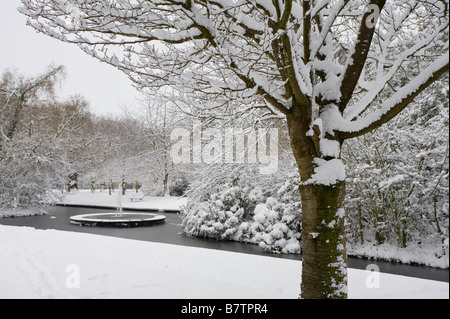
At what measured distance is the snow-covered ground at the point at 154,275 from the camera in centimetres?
358

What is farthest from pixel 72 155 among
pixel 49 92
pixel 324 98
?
pixel 324 98

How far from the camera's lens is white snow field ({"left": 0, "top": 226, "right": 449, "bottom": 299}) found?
3.57 meters

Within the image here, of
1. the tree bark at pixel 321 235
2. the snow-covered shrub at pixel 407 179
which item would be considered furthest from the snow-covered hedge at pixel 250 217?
the tree bark at pixel 321 235

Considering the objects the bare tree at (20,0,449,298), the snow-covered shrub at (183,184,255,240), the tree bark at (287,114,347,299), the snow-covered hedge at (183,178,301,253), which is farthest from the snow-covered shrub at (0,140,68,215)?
the tree bark at (287,114,347,299)

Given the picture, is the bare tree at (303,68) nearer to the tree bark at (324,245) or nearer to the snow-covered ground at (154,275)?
the tree bark at (324,245)

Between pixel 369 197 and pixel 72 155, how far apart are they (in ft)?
86.5

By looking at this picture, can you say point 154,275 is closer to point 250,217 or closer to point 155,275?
point 155,275

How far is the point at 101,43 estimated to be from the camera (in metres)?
3.29

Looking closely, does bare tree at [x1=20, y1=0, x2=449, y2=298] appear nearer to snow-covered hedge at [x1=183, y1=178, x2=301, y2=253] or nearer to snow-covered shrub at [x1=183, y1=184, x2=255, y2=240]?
snow-covered hedge at [x1=183, y1=178, x2=301, y2=253]

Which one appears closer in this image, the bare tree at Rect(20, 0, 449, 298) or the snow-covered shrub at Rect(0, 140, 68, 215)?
the bare tree at Rect(20, 0, 449, 298)
